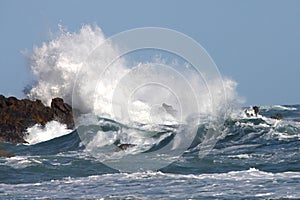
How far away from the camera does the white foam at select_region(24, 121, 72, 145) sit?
38469 millimetres

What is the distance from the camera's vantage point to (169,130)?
117ft

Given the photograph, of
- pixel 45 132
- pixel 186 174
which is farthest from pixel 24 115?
pixel 186 174

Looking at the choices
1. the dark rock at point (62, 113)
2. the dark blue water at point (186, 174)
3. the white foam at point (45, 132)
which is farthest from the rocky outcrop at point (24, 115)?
the dark blue water at point (186, 174)

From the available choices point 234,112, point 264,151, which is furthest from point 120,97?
point 264,151

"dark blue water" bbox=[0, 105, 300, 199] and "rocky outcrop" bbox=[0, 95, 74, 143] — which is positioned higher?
"rocky outcrop" bbox=[0, 95, 74, 143]

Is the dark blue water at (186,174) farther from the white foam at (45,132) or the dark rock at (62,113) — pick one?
the dark rock at (62,113)

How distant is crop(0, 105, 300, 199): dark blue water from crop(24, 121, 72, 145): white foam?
21.0 feet

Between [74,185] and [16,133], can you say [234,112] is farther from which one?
[74,185]

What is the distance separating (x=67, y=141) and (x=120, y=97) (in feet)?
39.1

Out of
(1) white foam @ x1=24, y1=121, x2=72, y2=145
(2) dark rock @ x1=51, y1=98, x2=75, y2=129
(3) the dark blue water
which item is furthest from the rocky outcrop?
(3) the dark blue water

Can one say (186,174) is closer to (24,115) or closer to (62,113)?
(24,115)

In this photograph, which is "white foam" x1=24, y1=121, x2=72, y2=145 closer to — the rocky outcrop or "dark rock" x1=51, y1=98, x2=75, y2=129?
the rocky outcrop

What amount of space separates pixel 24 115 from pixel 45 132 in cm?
173

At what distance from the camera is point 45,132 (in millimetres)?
39656
